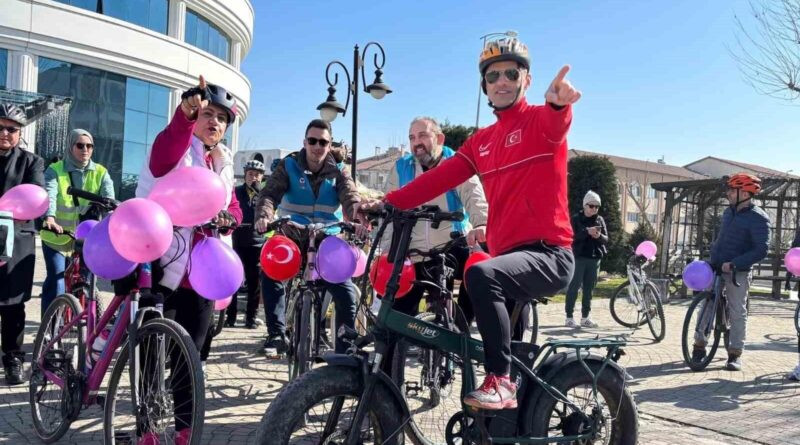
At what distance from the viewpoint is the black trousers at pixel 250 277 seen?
8180mm

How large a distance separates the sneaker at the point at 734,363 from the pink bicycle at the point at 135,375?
633 cm

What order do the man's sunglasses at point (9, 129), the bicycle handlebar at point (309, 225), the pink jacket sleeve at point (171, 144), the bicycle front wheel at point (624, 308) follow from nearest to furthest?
the pink jacket sleeve at point (171, 144) < the bicycle handlebar at point (309, 225) < the man's sunglasses at point (9, 129) < the bicycle front wheel at point (624, 308)

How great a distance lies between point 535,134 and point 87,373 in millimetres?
2730

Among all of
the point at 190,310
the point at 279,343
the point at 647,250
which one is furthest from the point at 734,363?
the point at 190,310

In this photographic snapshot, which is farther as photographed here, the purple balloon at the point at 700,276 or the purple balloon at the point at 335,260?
the purple balloon at the point at 700,276

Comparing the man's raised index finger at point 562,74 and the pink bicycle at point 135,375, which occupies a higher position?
the man's raised index finger at point 562,74

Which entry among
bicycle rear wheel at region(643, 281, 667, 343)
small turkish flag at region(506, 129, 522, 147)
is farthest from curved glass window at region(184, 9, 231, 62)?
small turkish flag at region(506, 129, 522, 147)

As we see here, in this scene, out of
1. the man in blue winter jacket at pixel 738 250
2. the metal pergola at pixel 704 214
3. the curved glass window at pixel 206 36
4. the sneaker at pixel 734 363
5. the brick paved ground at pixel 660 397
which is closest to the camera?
the brick paved ground at pixel 660 397

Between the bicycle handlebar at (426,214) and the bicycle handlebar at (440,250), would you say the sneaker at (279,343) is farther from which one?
the bicycle handlebar at (426,214)

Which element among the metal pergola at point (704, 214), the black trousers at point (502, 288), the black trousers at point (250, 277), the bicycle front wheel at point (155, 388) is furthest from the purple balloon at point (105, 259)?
the metal pergola at point (704, 214)

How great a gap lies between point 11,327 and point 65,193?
1321 millimetres

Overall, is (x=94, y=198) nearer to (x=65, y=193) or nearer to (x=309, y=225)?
(x=309, y=225)

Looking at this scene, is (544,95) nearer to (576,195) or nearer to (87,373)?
(87,373)

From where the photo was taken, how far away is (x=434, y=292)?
4.35 meters
